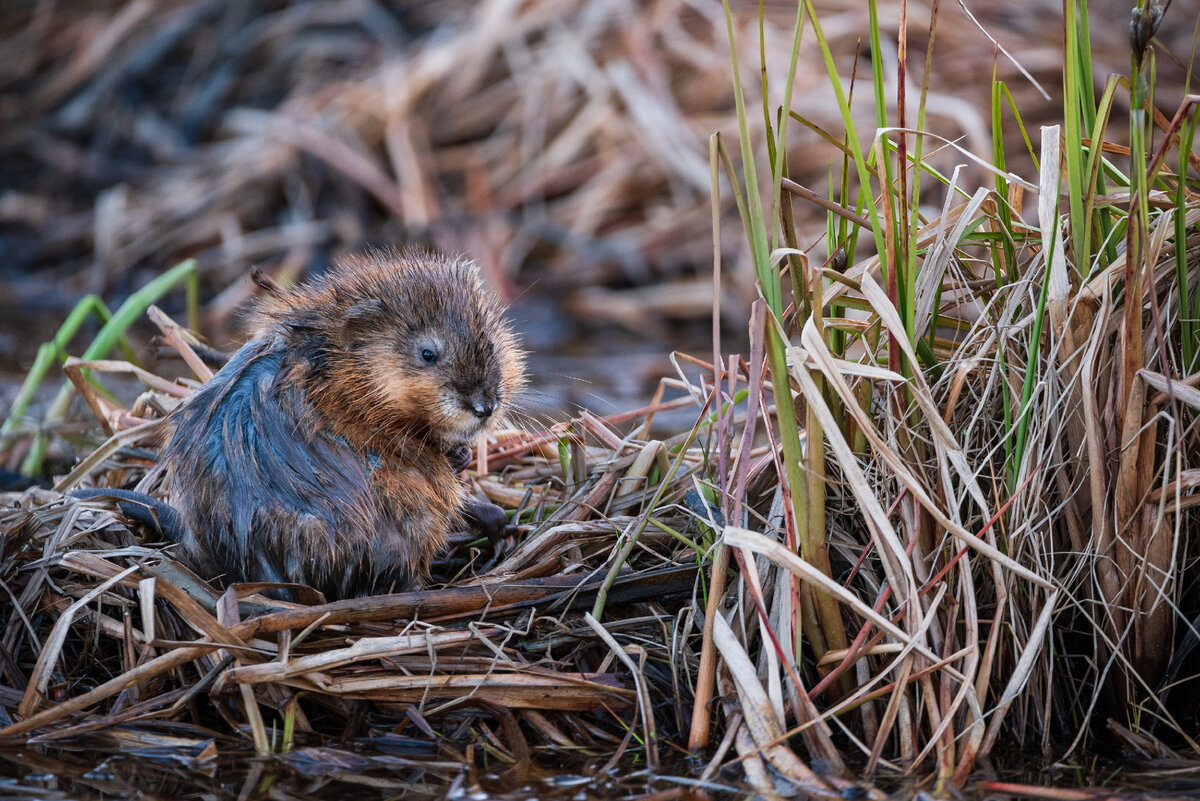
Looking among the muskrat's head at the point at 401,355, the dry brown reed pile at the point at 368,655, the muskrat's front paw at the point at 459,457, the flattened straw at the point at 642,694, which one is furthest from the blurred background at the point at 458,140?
the flattened straw at the point at 642,694

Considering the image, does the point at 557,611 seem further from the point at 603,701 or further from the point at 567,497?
the point at 567,497

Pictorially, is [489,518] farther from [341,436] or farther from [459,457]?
[341,436]

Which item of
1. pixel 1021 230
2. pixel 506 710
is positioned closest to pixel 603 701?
pixel 506 710

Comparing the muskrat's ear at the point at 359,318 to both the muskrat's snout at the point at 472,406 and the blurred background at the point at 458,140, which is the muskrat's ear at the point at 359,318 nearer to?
the muskrat's snout at the point at 472,406

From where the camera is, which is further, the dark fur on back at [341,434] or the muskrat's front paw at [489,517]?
the muskrat's front paw at [489,517]

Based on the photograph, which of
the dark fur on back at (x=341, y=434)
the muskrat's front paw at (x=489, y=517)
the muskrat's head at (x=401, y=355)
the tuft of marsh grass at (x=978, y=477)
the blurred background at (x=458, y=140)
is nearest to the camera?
the tuft of marsh grass at (x=978, y=477)

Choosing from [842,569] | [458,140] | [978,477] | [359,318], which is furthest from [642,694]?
[458,140]

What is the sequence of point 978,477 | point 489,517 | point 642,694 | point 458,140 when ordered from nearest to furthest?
point 642,694, point 978,477, point 489,517, point 458,140
